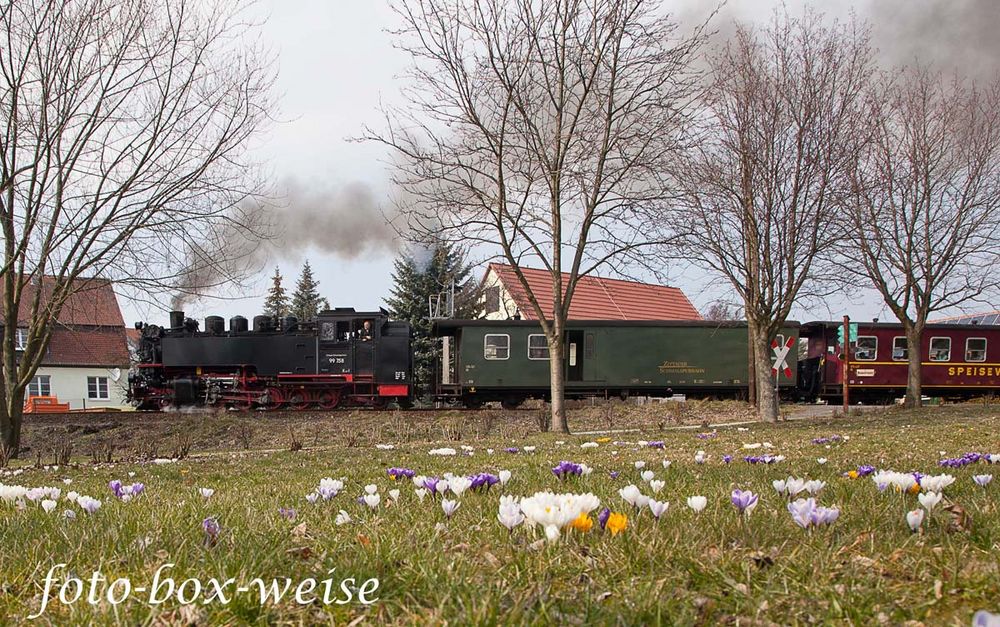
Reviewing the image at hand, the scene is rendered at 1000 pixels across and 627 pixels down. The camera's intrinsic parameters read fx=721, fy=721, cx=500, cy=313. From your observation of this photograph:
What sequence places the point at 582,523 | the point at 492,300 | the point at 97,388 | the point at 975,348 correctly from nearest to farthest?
the point at 582,523 < the point at 975,348 < the point at 492,300 < the point at 97,388

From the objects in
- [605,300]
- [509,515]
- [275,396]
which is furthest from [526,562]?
[605,300]

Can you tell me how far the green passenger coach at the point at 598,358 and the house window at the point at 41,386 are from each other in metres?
34.5

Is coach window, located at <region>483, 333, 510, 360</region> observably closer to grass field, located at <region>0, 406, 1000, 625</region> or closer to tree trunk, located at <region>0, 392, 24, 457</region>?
tree trunk, located at <region>0, 392, 24, 457</region>

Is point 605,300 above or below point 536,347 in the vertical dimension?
above

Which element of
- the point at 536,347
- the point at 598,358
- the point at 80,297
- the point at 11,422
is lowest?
the point at 11,422

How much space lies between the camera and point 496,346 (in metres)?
27.1

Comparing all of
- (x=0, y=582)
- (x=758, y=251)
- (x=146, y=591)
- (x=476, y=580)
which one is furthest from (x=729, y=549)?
(x=758, y=251)

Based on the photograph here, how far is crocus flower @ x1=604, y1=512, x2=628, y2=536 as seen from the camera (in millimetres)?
2146

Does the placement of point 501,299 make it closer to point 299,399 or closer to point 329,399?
point 329,399

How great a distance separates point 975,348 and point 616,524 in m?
33.5

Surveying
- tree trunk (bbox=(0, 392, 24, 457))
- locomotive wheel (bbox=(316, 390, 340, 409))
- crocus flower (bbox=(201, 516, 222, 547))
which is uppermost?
crocus flower (bbox=(201, 516, 222, 547))

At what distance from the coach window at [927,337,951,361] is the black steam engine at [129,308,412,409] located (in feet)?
69.4

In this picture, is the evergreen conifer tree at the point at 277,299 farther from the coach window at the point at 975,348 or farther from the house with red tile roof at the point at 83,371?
the coach window at the point at 975,348

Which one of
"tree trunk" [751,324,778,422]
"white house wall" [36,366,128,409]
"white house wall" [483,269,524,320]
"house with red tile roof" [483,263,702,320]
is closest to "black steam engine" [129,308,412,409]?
"tree trunk" [751,324,778,422]
